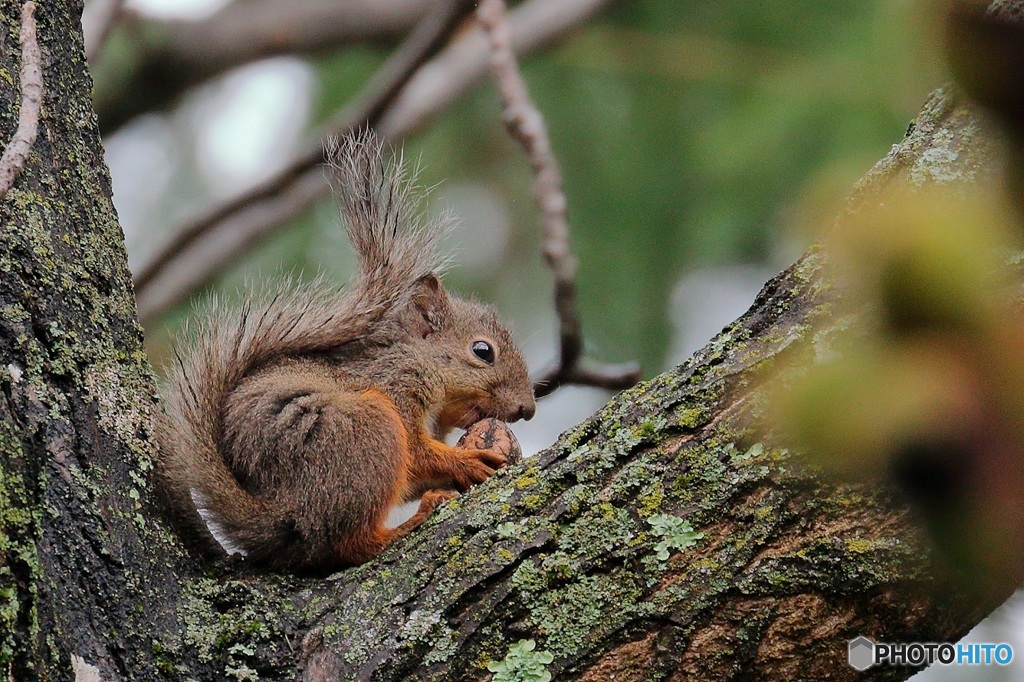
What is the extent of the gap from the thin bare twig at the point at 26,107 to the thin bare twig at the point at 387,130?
2363mm

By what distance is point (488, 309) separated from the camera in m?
4.02

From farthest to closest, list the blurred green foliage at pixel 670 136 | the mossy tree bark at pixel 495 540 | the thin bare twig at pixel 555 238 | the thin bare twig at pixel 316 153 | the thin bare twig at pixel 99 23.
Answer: the blurred green foliage at pixel 670 136, the thin bare twig at pixel 316 153, the thin bare twig at pixel 99 23, the thin bare twig at pixel 555 238, the mossy tree bark at pixel 495 540

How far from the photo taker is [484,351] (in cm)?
379

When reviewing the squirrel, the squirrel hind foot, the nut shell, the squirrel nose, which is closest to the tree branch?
the squirrel

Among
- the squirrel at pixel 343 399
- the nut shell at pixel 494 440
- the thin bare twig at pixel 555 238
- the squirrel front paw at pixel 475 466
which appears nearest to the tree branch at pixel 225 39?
the thin bare twig at pixel 555 238

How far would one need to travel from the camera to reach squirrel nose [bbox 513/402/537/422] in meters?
3.79

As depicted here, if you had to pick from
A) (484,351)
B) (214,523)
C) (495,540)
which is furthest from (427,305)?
→ (495,540)

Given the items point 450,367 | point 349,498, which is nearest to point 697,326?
point 450,367

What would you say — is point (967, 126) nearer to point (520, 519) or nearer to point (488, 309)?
point (520, 519)

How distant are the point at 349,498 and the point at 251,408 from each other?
397mm

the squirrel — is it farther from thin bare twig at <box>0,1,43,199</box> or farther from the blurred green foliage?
the blurred green foliage

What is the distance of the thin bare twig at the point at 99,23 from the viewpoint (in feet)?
13.4

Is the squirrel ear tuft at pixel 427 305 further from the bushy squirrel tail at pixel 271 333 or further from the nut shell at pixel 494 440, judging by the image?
the nut shell at pixel 494 440

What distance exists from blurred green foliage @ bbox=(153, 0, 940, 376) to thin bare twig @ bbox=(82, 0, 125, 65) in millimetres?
1390
